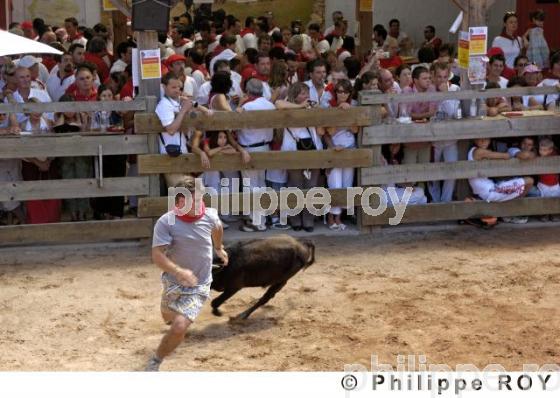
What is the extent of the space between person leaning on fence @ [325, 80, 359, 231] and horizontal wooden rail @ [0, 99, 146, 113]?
206cm

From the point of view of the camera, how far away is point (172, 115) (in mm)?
10062

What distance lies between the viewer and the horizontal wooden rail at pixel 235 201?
1030 centimetres

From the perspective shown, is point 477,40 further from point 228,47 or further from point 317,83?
point 228,47

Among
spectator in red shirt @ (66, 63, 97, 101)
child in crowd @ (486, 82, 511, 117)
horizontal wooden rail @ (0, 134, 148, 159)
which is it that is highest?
spectator in red shirt @ (66, 63, 97, 101)

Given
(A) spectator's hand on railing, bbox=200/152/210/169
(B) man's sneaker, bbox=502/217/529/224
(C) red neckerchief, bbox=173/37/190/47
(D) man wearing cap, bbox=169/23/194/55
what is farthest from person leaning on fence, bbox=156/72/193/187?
(C) red neckerchief, bbox=173/37/190/47

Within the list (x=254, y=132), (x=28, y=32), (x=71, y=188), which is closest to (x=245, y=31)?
(x=28, y=32)

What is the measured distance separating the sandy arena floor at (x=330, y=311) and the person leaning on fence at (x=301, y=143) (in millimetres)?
362

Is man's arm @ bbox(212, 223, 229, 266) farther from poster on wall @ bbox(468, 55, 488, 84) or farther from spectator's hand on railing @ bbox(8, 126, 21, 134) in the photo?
poster on wall @ bbox(468, 55, 488, 84)

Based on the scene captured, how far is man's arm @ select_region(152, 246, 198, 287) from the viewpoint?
664 cm

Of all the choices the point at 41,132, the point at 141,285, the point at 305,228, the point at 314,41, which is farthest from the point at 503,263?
the point at 314,41

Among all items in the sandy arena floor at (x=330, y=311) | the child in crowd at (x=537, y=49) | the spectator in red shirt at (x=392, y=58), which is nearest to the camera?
the sandy arena floor at (x=330, y=311)

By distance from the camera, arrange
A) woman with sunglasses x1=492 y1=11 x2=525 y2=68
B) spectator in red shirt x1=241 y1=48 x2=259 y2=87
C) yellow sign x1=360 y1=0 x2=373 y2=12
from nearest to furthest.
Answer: spectator in red shirt x1=241 y1=48 x2=259 y2=87, woman with sunglasses x1=492 y1=11 x2=525 y2=68, yellow sign x1=360 y1=0 x2=373 y2=12

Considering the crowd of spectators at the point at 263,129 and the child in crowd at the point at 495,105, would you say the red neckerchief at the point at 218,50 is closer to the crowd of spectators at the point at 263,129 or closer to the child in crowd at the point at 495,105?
the crowd of spectators at the point at 263,129

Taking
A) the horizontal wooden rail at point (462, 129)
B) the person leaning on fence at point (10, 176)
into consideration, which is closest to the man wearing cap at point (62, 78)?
the person leaning on fence at point (10, 176)
